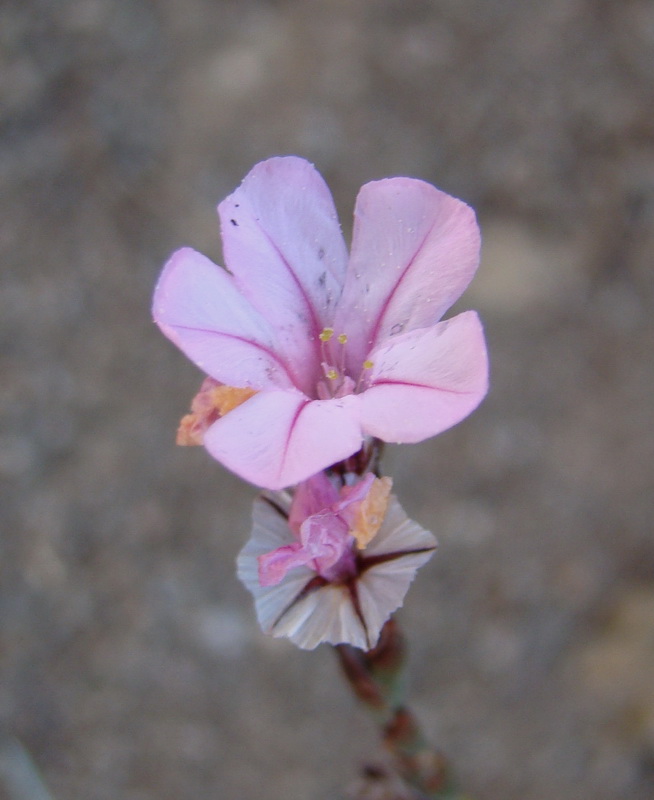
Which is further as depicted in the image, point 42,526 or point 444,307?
point 42,526

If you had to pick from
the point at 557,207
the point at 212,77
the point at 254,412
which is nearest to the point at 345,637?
the point at 254,412

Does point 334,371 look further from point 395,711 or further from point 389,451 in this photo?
point 389,451

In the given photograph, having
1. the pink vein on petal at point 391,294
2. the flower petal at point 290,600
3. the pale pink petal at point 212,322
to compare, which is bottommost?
the flower petal at point 290,600

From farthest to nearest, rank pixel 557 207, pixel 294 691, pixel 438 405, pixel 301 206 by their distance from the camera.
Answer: pixel 557 207
pixel 294 691
pixel 301 206
pixel 438 405

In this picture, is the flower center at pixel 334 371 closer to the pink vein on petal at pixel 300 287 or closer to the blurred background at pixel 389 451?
the pink vein on petal at pixel 300 287

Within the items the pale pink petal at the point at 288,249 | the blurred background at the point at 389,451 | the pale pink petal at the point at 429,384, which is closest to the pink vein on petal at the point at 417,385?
the pale pink petal at the point at 429,384

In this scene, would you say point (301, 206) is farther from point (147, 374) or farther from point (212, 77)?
point (212, 77)

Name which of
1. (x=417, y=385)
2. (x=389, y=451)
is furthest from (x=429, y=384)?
(x=389, y=451)
